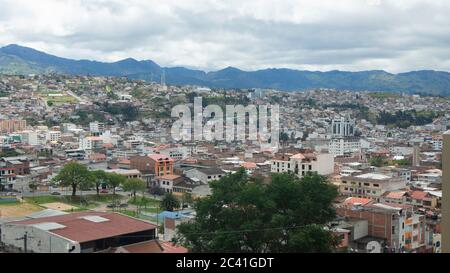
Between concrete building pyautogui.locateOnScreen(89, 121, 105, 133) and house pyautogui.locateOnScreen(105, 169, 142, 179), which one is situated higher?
concrete building pyautogui.locateOnScreen(89, 121, 105, 133)

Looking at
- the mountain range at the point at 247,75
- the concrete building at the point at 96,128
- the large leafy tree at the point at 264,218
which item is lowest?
the concrete building at the point at 96,128

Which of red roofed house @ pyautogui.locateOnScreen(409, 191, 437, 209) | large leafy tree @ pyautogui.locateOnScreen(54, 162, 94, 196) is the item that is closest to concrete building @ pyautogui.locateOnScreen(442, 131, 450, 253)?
red roofed house @ pyautogui.locateOnScreen(409, 191, 437, 209)

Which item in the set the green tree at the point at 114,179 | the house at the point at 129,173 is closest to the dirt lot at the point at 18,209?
the green tree at the point at 114,179

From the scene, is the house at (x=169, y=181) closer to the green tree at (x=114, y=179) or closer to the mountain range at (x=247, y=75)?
the green tree at (x=114, y=179)

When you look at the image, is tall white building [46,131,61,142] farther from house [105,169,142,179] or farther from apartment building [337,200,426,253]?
apartment building [337,200,426,253]

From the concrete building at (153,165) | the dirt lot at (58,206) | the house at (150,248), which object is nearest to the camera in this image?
the house at (150,248)

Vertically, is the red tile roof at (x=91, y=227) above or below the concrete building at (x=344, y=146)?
above
